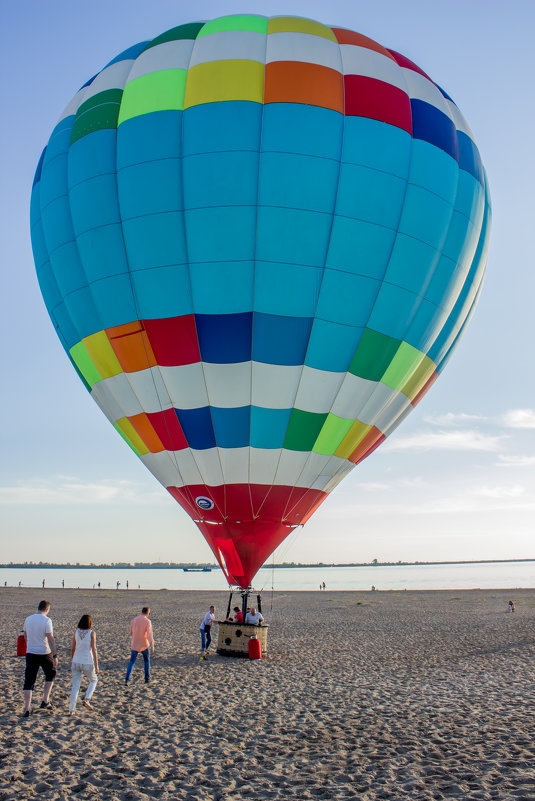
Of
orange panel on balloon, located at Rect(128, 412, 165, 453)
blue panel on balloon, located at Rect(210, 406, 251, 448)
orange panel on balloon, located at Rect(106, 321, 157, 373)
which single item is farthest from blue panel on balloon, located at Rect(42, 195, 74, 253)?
blue panel on balloon, located at Rect(210, 406, 251, 448)

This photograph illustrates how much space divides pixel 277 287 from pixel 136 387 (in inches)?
142

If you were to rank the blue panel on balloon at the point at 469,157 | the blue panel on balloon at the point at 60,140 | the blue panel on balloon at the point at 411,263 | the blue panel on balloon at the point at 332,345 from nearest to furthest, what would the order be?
the blue panel on balloon at the point at 332,345
the blue panel on balloon at the point at 411,263
the blue panel on balloon at the point at 60,140
the blue panel on balloon at the point at 469,157

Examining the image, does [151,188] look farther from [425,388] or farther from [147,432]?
[425,388]

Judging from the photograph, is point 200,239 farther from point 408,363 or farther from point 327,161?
point 408,363

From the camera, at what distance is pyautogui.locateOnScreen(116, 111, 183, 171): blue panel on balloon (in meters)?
11.1

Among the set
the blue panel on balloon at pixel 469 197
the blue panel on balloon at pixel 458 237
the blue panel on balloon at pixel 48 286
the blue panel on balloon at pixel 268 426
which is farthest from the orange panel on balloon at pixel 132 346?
the blue panel on balloon at pixel 469 197

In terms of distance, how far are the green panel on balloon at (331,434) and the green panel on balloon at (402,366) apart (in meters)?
1.29

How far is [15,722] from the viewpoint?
680 cm

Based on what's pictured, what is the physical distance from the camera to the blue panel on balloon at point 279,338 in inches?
438

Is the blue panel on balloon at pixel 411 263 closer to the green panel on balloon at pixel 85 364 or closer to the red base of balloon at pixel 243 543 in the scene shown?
the red base of balloon at pixel 243 543

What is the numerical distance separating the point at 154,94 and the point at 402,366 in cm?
762

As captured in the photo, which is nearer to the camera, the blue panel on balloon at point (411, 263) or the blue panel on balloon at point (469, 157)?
the blue panel on balloon at point (411, 263)

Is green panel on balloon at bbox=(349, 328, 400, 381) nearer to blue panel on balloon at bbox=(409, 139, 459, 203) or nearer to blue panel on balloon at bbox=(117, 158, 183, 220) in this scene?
blue panel on balloon at bbox=(409, 139, 459, 203)

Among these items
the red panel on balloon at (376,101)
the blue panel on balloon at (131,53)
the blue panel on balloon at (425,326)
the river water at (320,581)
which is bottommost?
the river water at (320,581)
